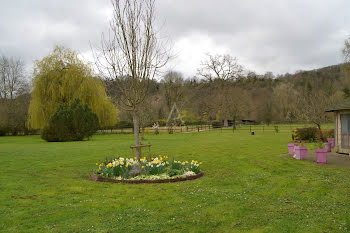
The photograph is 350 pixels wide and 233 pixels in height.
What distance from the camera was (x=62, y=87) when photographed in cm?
3500

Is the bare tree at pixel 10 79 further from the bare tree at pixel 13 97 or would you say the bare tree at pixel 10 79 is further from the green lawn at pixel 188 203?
the green lawn at pixel 188 203

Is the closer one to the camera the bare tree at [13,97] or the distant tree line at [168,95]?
the distant tree line at [168,95]

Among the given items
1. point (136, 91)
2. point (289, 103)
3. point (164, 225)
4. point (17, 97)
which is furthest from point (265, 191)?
point (289, 103)

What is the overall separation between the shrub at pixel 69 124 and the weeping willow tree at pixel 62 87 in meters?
4.31

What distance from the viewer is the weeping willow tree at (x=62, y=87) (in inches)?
1363

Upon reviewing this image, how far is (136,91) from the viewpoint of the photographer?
958cm

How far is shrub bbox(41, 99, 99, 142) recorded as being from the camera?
2919cm

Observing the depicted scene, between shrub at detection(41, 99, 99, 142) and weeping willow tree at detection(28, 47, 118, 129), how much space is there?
431cm

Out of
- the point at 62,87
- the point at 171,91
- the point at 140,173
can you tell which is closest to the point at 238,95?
the point at 171,91

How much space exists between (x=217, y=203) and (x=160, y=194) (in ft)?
4.93

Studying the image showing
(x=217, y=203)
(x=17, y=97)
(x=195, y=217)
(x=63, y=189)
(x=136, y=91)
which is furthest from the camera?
(x=17, y=97)

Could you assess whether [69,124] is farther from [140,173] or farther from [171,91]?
[171,91]

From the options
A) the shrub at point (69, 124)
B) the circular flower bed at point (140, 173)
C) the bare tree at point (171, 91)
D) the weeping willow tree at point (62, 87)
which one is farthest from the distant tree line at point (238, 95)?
the circular flower bed at point (140, 173)

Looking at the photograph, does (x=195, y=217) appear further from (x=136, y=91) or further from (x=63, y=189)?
(x=136, y=91)
